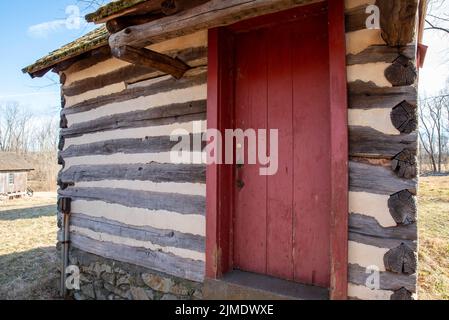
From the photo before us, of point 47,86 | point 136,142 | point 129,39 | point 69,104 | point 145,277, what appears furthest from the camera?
point 47,86

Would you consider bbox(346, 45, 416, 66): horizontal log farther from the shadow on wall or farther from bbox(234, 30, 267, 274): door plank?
the shadow on wall

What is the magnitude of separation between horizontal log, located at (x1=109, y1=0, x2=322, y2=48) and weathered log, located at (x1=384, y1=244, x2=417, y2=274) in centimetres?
179

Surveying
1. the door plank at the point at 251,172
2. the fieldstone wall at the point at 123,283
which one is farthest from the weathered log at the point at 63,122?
the door plank at the point at 251,172

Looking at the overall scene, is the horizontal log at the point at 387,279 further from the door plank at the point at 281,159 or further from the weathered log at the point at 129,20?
the weathered log at the point at 129,20

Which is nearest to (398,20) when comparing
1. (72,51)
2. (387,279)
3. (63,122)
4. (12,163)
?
(387,279)

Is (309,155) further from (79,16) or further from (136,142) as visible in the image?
(79,16)

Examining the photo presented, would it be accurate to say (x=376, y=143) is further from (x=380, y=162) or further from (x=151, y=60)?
(x=151, y=60)

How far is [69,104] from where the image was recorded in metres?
4.89

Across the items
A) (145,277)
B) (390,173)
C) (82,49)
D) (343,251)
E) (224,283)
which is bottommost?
(145,277)

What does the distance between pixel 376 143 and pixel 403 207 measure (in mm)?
484

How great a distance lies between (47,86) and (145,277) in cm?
558

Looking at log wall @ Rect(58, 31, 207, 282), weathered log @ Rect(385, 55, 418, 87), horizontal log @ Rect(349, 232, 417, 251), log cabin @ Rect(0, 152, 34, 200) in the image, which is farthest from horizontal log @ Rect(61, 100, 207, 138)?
log cabin @ Rect(0, 152, 34, 200)

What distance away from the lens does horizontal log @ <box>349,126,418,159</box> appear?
2.15m
